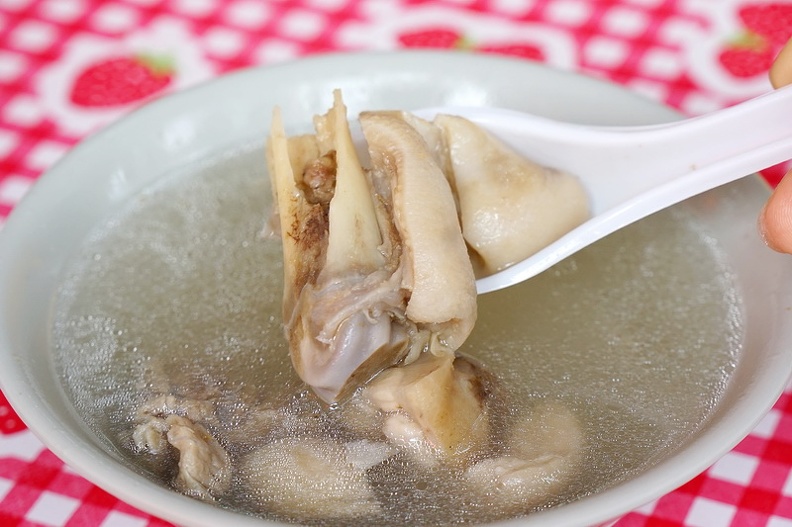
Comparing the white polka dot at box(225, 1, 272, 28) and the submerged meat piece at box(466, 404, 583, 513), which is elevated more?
the white polka dot at box(225, 1, 272, 28)

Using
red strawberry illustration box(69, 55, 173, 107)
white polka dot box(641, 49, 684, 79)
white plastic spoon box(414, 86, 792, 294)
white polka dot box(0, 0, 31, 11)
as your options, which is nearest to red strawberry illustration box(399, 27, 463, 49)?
white polka dot box(641, 49, 684, 79)

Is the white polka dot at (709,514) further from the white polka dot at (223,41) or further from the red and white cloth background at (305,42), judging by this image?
the white polka dot at (223,41)

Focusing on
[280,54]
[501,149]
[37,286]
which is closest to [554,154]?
[501,149]

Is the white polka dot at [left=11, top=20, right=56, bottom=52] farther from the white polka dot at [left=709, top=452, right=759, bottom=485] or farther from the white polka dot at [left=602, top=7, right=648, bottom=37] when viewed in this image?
the white polka dot at [left=709, top=452, right=759, bottom=485]

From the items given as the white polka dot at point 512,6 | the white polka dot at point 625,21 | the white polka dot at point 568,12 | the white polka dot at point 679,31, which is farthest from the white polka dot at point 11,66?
the white polka dot at point 679,31

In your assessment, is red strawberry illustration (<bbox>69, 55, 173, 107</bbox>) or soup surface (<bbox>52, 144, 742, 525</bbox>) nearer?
soup surface (<bbox>52, 144, 742, 525</bbox>)

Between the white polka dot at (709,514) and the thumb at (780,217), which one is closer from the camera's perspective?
the thumb at (780,217)

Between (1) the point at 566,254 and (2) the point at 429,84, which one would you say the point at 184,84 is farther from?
(1) the point at 566,254
